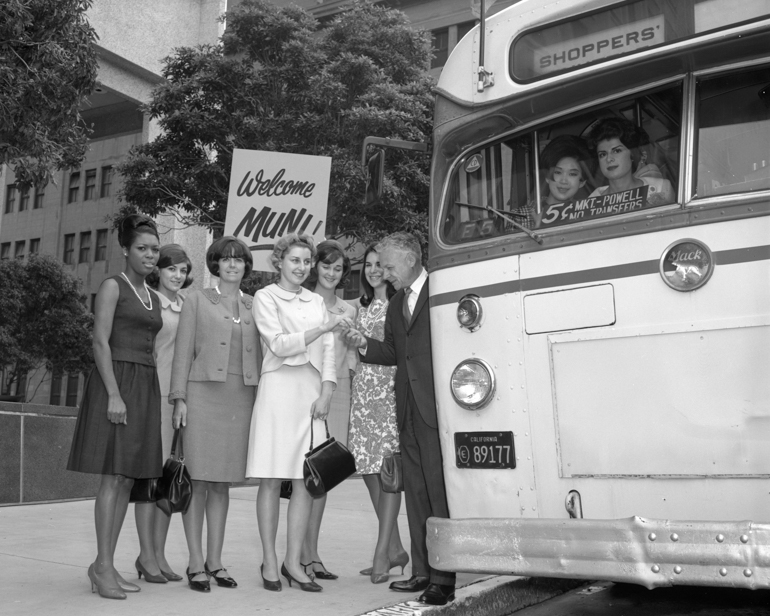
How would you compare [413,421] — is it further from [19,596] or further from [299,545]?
[19,596]

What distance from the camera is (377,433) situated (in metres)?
5.79

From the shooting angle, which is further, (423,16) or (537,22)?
(423,16)

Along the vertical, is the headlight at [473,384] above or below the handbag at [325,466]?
above

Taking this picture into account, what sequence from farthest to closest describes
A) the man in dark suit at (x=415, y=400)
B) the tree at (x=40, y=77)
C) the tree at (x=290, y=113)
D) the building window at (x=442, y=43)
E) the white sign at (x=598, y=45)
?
the building window at (x=442, y=43) < the tree at (x=290, y=113) < the tree at (x=40, y=77) < the man in dark suit at (x=415, y=400) < the white sign at (x=598, y=45)

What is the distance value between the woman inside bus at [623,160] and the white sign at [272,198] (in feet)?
14.2

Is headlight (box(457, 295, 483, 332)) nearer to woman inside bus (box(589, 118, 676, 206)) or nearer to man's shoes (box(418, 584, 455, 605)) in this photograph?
woman inside bus (box(589, 118, 676, 206))

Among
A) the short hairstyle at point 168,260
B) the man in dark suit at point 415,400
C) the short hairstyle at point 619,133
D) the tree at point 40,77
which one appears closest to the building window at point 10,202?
the tree at point 40,77

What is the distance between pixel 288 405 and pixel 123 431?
0.93m

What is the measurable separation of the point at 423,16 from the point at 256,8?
19.5 m

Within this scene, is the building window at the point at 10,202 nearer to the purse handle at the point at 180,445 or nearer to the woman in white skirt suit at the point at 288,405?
the purse handle at the point at 180,445

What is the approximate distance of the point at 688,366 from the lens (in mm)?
3756

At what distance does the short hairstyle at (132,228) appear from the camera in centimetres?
538

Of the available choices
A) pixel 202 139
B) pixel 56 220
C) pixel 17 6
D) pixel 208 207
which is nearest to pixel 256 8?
pixel 202 139

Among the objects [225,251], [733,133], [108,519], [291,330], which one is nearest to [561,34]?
[733,133]
